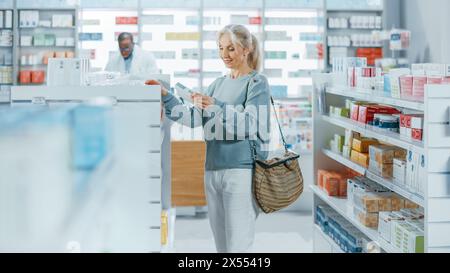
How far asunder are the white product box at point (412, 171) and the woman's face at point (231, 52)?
1.00 meters

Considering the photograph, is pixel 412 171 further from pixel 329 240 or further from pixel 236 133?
pixel 329 240

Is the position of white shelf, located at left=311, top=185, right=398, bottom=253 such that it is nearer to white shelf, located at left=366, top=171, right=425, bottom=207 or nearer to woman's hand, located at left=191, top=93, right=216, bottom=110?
white shelf, located at left=366, top=171, right=425, bottom=207

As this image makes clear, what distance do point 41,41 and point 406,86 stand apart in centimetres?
692

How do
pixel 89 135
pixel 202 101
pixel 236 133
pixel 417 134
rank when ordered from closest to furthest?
pixel 89 135 → pixel 202 101 → pixel 236 133 → pixel 417 134

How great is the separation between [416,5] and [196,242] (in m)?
5.21

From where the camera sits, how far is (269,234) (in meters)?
5.56

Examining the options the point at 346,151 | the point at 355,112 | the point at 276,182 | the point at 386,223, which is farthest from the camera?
the point at 346,151

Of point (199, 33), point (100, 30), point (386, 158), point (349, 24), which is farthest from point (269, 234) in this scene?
point (100, 30)

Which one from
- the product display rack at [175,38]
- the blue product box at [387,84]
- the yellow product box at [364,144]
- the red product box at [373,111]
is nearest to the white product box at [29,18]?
the product display rack at [175,38]

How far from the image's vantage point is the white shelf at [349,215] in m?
3.26

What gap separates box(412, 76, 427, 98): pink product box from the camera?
2.91 m

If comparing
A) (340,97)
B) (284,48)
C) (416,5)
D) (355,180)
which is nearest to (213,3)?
(284,48)

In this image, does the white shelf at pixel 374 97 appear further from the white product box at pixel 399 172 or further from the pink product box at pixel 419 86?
the white product box at pixel 399 172

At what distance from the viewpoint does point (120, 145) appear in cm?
97
